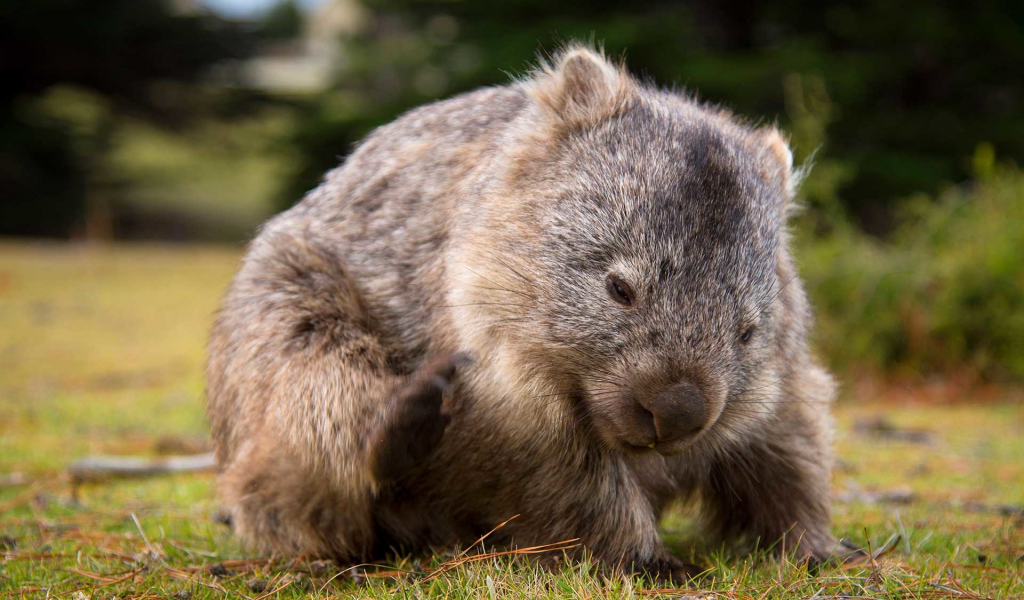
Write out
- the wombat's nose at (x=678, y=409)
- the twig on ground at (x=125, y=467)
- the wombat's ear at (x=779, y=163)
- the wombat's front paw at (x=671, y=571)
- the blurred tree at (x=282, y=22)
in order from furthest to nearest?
the blurred tree at (x=282, y=22) < the twig on ground at (x=125, y=467) < the wombat's ear at (x=779, y=163) < the wombat's front paw at (x=671, y=571) < the wombat's nose at (x=678, y=409)

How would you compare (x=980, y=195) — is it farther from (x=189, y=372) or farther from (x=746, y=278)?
(x=189, y=372)

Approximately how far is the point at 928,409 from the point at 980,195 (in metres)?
2.35

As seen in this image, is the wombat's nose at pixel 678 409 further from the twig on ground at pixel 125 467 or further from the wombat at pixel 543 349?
the twig on ground at pixel 125 467

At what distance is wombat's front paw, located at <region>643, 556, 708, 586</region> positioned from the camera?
8.97 ft

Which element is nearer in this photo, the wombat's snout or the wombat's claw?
the wombat's snout

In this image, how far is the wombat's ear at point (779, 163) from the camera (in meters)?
3.28

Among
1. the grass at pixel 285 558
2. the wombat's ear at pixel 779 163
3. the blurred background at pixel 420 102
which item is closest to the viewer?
the grass at pixel 285 558

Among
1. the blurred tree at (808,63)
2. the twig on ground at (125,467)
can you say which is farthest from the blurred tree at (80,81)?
the twig on ground at (125,467)

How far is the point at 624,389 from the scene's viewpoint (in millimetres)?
2561

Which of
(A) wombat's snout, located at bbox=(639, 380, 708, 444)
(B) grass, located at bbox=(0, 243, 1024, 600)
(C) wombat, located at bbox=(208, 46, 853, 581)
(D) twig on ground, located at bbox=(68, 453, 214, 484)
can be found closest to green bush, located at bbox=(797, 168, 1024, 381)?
(B) grass, located at bbox=(0, 243, 1024, 600)

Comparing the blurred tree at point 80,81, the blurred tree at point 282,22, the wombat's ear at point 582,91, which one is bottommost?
the wombat's ear at point 582,91

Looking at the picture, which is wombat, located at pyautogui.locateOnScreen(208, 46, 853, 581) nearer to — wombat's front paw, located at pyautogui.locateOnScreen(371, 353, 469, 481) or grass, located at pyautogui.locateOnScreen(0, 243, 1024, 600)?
wombat's front paw, located at pyautogui.locateOnScreen(371, 353, 469, 481)

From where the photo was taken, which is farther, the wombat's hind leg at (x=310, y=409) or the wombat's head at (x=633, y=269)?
the wombat's hind leg at (x=310, y=409)

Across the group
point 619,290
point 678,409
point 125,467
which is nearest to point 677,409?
point 678,409
